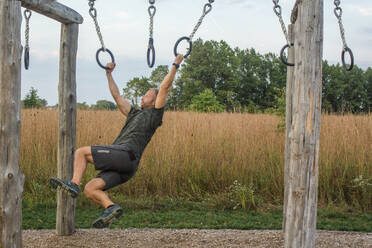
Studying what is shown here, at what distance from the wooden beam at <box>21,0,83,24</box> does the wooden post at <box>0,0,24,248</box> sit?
0.63 meters

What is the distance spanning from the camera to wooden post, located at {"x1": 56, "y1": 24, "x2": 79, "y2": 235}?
470cm

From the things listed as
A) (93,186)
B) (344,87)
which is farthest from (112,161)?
(344,87)

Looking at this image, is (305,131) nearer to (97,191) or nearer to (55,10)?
(97,191)

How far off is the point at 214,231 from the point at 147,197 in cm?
162

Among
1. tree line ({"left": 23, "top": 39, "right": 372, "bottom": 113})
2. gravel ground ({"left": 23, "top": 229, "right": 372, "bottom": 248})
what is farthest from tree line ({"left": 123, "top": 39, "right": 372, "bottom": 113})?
gravel ground ({"left": 23, "top": 229, "right": 372, "bottom": 248})

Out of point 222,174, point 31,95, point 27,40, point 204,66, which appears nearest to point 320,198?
point 222,174

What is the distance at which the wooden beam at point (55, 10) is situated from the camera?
13.5 ft

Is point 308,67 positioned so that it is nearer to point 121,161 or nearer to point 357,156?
point 121,161

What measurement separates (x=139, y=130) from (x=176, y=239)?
170cm

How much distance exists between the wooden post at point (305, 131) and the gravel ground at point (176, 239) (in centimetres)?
151

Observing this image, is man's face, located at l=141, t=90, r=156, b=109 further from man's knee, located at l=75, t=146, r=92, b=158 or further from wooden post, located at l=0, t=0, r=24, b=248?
wooden post, located at l=0, t=0, r=24, b=248

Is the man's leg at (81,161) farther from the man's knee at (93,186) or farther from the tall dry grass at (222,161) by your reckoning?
the tall dry grass at (222,161)

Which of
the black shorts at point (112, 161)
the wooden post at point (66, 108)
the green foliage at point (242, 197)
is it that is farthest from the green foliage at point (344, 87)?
the black shorts at point (112, 161)

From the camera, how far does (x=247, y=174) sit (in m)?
6.54
